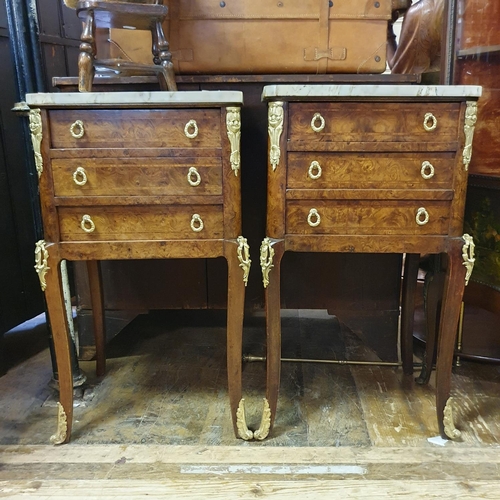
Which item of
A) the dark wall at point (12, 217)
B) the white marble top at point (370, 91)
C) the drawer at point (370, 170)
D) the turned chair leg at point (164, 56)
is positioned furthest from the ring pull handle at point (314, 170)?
the dark wall at point (12, 217)

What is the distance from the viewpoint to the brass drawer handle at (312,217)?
4.59ft

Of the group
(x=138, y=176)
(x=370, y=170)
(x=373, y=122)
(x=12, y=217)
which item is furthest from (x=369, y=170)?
(x=12, y=217)

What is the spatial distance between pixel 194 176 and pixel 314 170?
1.13ft

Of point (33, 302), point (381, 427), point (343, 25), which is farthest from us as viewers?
point (33, 302)

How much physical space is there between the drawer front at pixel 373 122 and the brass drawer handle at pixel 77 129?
588mm

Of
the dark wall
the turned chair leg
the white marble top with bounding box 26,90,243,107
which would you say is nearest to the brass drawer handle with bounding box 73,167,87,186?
the white marble top with bounding box 26,90,243,107

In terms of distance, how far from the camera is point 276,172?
137cm

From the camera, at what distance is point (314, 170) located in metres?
1.38

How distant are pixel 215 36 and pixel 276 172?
713 millimetres

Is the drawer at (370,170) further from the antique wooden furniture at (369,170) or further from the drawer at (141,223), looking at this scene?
the drawer at (141,223)

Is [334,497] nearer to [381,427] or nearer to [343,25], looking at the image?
[381,427]

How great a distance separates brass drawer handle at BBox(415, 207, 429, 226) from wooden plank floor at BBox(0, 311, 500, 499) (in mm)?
714

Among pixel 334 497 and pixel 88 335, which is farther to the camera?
pixel 88 335

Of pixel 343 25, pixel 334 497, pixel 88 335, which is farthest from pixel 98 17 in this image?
pixel 334 497
